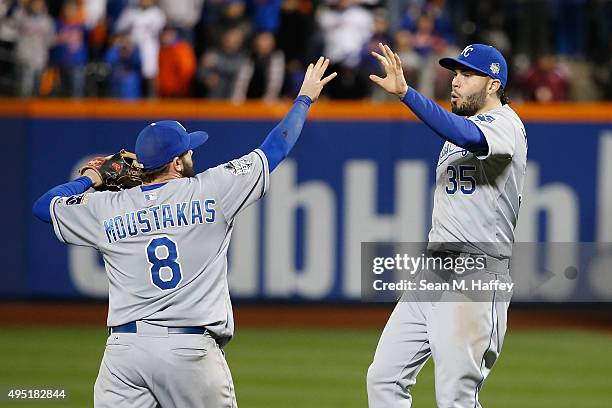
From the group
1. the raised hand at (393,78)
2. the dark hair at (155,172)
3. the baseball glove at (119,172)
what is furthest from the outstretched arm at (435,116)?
the baseball glove at (119,172)

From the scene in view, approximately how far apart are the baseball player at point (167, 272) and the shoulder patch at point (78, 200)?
2cm

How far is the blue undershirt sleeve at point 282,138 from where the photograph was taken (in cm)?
513

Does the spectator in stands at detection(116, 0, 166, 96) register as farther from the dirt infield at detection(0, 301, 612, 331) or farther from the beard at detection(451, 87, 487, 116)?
the beard at detection(451, 87, 487, 116)

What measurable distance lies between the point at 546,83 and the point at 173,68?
182 inches

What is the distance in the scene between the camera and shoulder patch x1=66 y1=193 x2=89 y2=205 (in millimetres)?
5043

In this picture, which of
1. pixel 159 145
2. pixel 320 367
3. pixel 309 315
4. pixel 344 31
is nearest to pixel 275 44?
pixel 344 31

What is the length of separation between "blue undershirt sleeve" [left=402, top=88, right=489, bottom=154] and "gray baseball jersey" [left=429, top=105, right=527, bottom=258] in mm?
283

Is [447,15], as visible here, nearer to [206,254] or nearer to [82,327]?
[82,327]

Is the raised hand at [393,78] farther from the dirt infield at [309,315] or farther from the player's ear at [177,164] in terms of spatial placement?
the dirt infield at [309,315]

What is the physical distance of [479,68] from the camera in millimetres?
5684

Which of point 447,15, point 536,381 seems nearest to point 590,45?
point 447,15

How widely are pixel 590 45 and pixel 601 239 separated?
3662 millimetres

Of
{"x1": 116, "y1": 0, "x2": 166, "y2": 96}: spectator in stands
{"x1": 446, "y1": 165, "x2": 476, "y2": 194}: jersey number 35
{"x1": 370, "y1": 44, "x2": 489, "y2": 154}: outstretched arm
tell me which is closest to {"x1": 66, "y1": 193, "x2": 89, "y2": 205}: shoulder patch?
{"x1": 370, "y1": 44, "x2": 489, "y2": 154}: outstretched arm

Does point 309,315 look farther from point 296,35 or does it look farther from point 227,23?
point 227,23
